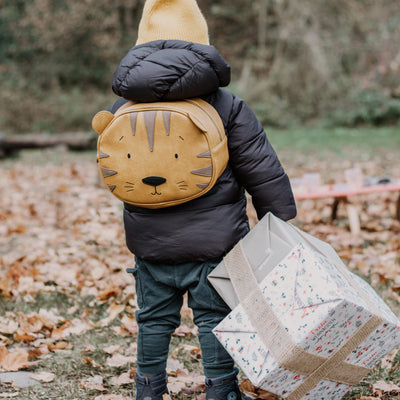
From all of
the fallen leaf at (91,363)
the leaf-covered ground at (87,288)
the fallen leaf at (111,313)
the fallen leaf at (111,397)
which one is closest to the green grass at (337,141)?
the leaf-covered ground at (87,288)

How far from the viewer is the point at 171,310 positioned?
7.99 feet

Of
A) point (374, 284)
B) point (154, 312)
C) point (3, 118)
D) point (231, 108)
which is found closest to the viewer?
point (231, 108)

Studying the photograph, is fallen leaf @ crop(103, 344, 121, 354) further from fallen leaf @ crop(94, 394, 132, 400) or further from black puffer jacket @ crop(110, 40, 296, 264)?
black puffer jacket @ crop(110, 40, 296, 264)

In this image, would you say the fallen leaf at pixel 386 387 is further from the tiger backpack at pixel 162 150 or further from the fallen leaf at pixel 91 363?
the fallen leaf at pixel 91 363

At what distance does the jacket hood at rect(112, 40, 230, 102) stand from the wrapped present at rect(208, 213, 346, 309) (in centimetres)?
59

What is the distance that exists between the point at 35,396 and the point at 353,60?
15.5m

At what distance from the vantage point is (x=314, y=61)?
624 inches

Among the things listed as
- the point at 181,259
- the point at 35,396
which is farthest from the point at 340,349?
the point at 35,396

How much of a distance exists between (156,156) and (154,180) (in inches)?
3.7

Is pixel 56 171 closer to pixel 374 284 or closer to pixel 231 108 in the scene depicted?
pixel 374 284

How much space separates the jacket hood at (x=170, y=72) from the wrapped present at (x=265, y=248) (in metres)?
0.59

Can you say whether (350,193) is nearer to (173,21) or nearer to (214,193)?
(214,193)

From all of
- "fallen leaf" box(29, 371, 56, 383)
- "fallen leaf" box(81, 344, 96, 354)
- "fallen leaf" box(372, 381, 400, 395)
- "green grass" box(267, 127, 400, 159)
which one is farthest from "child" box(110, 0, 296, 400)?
"green grass" box(267, 127, 400, 159)

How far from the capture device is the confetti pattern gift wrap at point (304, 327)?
1.90 meters
